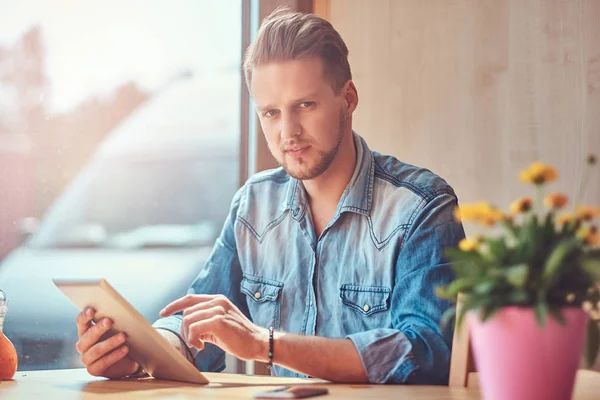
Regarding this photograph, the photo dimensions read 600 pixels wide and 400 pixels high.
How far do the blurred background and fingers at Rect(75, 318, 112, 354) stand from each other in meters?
0.69

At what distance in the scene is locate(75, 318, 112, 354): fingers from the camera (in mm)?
1457

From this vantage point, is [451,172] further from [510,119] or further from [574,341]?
[574,341]

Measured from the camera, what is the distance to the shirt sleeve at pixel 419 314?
1.52 meters

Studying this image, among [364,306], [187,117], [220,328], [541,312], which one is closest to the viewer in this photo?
[541,312]

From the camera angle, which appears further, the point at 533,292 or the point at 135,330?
the point at 135,330

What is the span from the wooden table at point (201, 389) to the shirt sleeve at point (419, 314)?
0.10 metres

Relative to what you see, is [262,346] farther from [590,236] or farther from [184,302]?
[590,236]

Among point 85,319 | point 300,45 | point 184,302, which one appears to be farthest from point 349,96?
point 85,319

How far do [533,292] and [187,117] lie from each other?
185 cm

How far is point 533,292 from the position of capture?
835 mm

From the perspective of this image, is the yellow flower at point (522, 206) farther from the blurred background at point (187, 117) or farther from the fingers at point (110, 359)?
the blurred background at point (187, 117)

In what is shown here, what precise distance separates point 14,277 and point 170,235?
517mm

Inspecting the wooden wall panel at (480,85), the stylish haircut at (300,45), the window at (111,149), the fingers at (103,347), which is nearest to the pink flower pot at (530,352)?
the fingers at (103,347)

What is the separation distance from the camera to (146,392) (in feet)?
4.32
